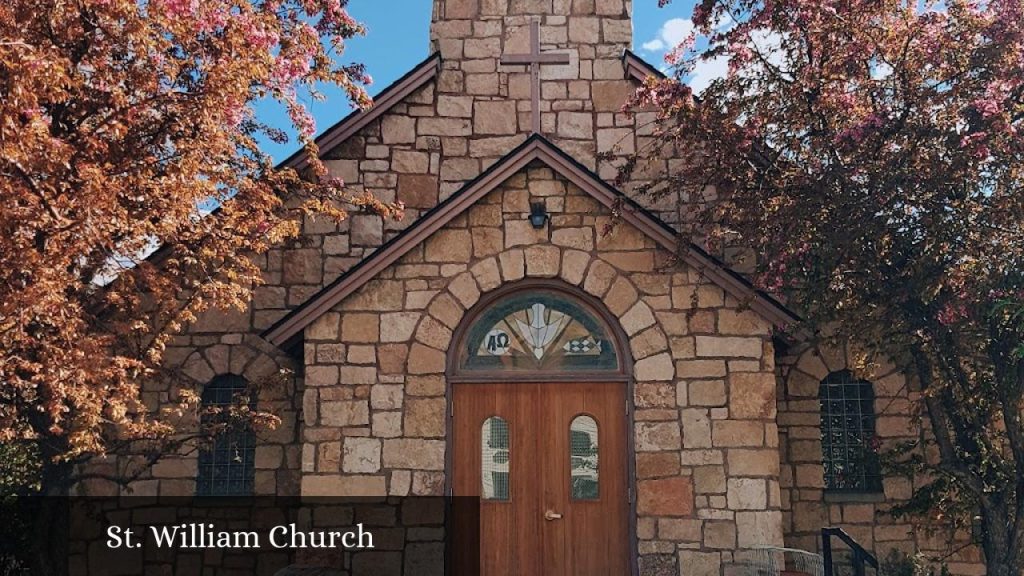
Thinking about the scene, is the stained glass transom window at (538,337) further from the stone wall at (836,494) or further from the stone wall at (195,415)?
the stone wall at (836,494)

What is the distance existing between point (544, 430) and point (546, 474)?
0.45 m

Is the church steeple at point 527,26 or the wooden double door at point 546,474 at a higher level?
the church steeple at point 527,26

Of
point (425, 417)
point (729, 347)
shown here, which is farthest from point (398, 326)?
point (729, 347)

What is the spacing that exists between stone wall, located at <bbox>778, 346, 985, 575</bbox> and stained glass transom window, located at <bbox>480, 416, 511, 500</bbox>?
3579 mm

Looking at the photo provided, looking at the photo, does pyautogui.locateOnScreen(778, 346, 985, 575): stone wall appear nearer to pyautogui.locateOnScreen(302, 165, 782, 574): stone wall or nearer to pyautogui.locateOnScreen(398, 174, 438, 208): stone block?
pyautogui.locateOnScreen(302, 165, 782, 574): stone wall

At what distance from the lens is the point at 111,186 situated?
278 inches

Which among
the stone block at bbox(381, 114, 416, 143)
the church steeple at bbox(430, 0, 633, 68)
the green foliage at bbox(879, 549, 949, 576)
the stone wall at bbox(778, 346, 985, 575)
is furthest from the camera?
the church steeple at bbox(430, 0, 633, 68)

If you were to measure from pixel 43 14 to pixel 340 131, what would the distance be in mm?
4489

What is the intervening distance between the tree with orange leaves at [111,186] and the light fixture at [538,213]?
2.17 metres

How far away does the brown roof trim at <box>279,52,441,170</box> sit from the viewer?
11.3 m

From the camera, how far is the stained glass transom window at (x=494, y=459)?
901 centimetres

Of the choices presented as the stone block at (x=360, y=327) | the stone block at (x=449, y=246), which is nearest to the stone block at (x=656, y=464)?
the stone block at (x=449, y=246)

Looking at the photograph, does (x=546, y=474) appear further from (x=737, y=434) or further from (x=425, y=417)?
(x=737, y=434)

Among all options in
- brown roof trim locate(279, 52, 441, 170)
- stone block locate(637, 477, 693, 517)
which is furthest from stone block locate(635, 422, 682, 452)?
brown roof trim locate(279, 52, 441, 170)
